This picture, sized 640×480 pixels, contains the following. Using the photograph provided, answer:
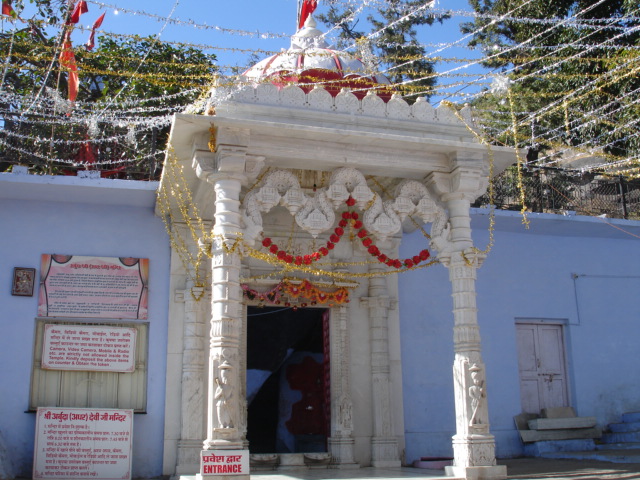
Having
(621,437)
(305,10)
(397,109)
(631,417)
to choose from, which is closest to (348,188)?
(397,109)

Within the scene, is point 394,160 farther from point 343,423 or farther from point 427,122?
point 343,423

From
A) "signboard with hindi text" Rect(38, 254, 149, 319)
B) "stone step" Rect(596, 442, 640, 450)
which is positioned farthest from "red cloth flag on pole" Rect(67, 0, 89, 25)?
"stone step" Rect(596, 442, 640, 450)

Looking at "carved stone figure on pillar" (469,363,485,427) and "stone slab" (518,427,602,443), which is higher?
"carved stone figure on pillar" (469,363,485,427)

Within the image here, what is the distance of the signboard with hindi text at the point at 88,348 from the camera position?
8234 mm

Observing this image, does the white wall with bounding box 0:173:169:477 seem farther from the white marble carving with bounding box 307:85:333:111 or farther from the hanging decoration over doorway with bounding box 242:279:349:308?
the white marble carving with bounding box 307:85:333:111

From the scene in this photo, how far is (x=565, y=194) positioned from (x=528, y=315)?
264 cm

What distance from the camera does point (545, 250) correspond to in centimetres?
1052

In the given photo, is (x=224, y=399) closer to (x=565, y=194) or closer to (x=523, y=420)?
(x=523, y=420)

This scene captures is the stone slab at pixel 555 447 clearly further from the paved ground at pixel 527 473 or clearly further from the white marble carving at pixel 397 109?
the white marble carving at pixel 397 109

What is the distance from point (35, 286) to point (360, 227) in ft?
13.0

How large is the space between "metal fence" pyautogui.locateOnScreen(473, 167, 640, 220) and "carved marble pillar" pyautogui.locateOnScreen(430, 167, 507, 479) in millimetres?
3954

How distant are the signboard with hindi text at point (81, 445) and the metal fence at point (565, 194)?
698 centimetres

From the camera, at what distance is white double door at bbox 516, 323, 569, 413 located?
9.98 m

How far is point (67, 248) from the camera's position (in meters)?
8.68
